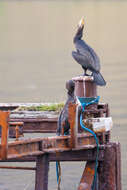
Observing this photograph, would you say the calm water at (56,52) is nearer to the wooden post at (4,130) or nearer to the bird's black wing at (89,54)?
the bird's black wing at (89,54)

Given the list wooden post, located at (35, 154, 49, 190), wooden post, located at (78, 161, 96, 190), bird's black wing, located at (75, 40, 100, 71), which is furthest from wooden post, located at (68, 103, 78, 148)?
bird's black wing, located at (75, 40, 100, 71)

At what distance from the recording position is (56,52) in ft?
70.9

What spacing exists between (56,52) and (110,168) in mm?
15410

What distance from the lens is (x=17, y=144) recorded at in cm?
489

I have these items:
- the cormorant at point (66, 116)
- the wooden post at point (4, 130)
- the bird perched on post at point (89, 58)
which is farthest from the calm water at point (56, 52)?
the wooden post at point (4, 130)

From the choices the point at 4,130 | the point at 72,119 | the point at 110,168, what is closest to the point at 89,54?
the point at 110,168

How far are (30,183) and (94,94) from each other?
383cm

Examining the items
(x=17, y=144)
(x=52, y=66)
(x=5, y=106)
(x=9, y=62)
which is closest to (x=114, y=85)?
(x=52, y=66)

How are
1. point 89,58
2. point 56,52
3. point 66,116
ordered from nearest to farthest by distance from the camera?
point 66,116 → point 89,58 → point 56,52

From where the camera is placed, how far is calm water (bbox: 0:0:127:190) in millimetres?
15700

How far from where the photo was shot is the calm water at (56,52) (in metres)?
15.7

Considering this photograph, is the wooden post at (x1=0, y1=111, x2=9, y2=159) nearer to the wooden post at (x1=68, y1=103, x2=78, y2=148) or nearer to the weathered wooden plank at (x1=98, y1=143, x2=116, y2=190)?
the wooden post at (x1=68, y1=103, x2=78, y2=148)

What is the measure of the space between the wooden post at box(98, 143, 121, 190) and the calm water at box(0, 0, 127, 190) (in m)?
3.83

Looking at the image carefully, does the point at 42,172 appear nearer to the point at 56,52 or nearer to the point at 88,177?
the point at 88,177
